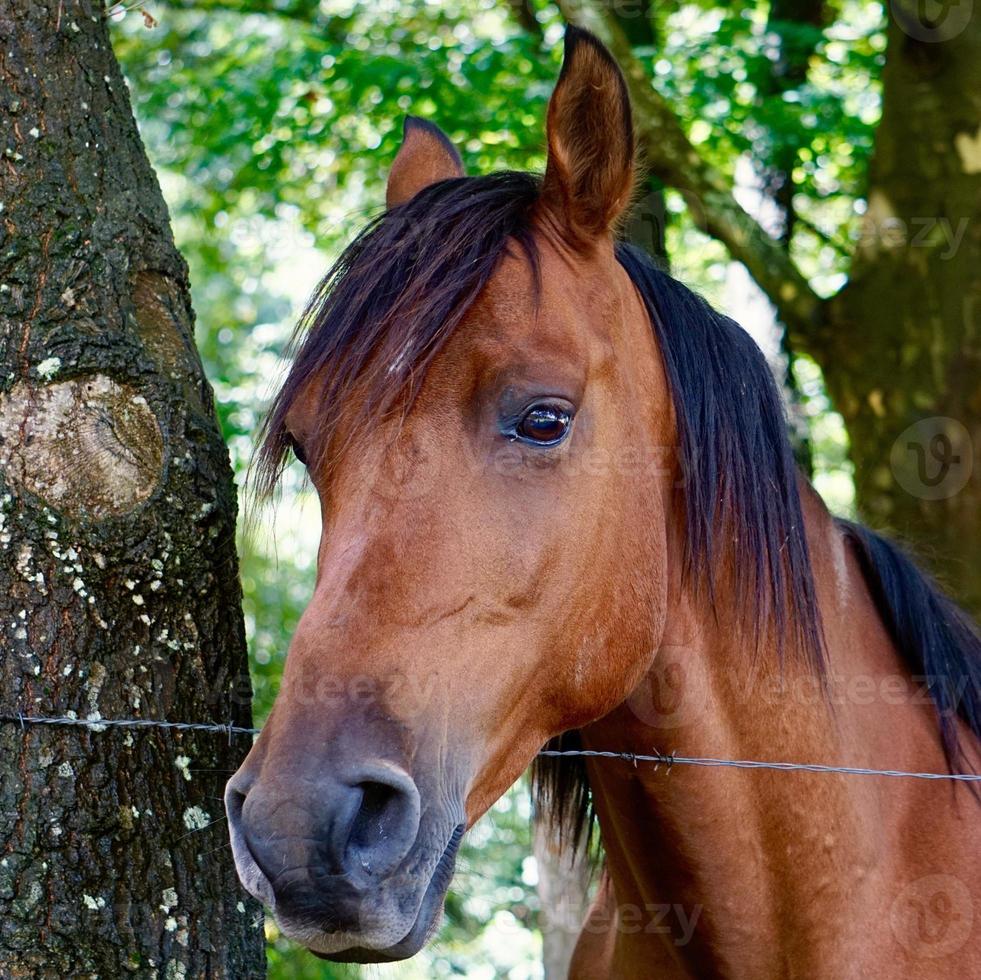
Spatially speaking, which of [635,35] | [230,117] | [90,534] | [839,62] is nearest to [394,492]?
[90,534]

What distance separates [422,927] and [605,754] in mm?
751

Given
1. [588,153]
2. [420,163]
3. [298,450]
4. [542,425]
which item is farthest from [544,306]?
[420,163]

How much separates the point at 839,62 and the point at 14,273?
680 cm

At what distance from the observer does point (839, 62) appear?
25.1 ft

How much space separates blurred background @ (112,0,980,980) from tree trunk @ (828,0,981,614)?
0.63 feet

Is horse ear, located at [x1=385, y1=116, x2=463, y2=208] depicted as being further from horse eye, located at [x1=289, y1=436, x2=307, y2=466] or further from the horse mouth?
the horse mouth

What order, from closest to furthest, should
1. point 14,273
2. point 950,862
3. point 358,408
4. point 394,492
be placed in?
point 394,492, point 358,408, point 14,273, point 950,862

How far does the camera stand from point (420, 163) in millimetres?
3070

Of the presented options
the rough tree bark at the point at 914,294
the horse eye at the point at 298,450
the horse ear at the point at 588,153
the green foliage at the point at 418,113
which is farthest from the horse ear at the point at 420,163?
the rough tree bark at the point at 914,294

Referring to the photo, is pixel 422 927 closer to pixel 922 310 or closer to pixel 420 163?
pixel 420 163

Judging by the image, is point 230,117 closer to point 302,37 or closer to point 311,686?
point 302,37

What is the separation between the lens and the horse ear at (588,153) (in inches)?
92.3

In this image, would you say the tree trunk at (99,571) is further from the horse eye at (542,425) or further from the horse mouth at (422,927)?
the horse eye at (542,425)

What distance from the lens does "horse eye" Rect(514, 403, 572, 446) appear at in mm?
2162
